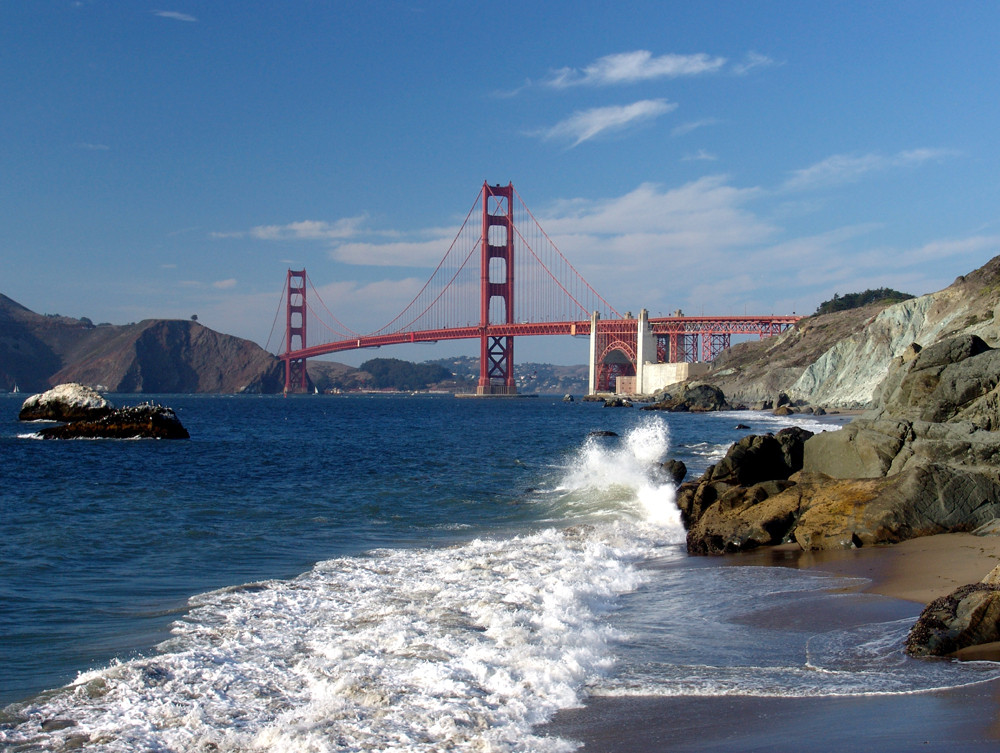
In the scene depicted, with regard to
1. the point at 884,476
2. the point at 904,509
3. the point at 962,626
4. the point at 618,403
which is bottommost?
the point at 962,626

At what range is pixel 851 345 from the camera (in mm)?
49906

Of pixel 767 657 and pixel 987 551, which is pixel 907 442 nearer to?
pixel 987 551

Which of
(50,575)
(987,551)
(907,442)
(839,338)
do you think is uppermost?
(839,338)

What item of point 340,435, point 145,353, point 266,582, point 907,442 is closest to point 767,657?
point 266,582

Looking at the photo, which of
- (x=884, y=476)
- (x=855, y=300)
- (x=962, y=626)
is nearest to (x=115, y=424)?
(x=884, y=476)

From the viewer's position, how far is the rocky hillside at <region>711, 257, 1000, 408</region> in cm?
3169

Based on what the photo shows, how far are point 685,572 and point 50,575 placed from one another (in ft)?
18.6

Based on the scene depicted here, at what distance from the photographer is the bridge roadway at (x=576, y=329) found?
67.5m

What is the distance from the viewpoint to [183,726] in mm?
3865

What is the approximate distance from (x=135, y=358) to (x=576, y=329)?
72.2 meters

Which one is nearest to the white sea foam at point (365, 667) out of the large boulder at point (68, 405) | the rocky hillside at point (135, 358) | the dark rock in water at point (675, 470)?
the dark rock in water at point (675, 470)

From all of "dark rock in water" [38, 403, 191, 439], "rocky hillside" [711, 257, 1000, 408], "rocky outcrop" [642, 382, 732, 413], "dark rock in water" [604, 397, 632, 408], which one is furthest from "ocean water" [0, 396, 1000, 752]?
"dark rock in water" [604, 397, 632, 408]

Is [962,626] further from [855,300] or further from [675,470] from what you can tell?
[855,300]

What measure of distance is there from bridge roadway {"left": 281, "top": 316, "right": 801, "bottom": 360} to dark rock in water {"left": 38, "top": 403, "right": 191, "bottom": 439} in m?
38.1
